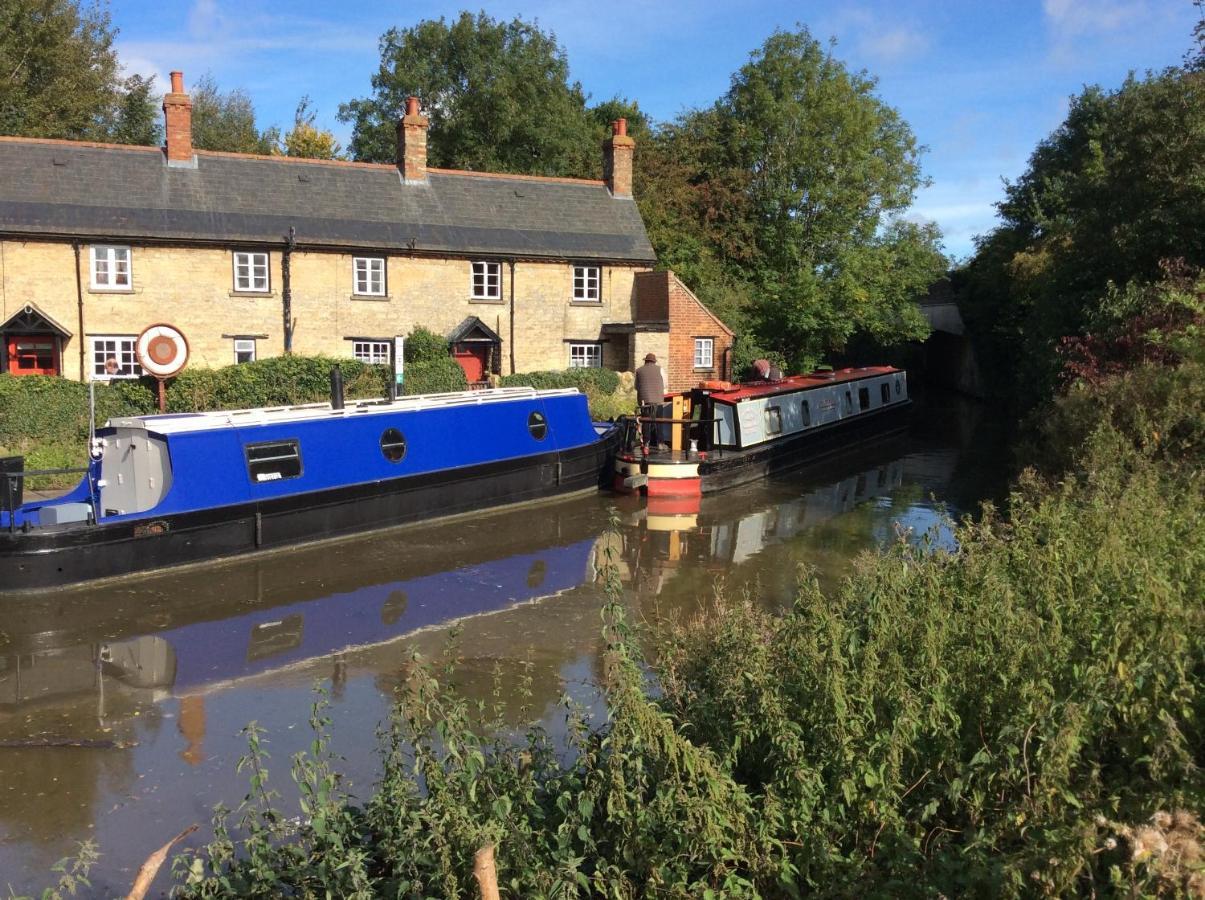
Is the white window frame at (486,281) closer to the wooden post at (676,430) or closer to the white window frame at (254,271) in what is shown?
the white window frame at (254,271)

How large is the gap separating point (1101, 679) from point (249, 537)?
10050 mm

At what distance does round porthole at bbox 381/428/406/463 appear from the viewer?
13555 mm

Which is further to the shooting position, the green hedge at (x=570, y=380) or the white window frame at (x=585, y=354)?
the white window frame at (x=585, y=354)

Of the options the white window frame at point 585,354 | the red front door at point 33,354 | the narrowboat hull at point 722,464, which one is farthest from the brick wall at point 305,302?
the narrowboat hull at point 722,464

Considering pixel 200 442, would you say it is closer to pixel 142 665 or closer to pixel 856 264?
pixel 142 665

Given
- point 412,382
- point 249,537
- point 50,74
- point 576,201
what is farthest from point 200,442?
point 50,74

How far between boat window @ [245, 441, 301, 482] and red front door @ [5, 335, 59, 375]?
33.1 feet

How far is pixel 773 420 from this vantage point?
1912 cm

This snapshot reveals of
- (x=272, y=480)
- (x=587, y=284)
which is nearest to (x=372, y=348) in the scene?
(x=587, y=284)

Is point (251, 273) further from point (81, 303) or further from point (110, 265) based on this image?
point (81, 303)

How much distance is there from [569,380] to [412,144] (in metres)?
6.92

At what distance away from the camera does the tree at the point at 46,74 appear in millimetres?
31203

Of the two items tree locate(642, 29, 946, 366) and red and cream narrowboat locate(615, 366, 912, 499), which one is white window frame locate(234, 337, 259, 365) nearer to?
red and cream narrowboat locate(615, 366, 912, 499)

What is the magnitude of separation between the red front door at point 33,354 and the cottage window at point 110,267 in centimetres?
145
